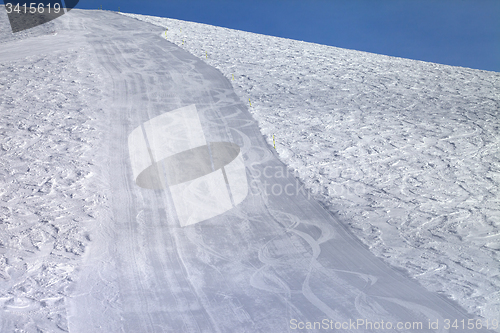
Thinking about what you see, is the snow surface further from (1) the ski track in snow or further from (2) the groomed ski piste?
(1) the ski track in snow

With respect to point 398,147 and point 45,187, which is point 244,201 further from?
point 398,147

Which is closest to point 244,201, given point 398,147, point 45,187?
point 45,187

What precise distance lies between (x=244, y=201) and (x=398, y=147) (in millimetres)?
4153

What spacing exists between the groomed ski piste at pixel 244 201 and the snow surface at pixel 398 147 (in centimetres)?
4

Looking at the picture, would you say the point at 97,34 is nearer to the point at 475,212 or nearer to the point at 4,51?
the point at 4,51

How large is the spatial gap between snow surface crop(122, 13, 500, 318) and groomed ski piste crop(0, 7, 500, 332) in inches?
1.7

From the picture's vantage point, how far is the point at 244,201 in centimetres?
669

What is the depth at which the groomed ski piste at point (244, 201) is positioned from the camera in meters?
4.22

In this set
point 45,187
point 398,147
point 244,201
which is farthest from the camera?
point 398,147

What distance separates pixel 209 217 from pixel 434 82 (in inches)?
428

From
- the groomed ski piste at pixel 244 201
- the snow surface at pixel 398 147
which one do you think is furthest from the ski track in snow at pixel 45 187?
the snow surface at pixel 398 147

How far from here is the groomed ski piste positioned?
13.8 ft

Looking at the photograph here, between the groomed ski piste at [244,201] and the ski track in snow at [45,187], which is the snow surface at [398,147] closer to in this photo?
the groomed ski piste at [244,201]

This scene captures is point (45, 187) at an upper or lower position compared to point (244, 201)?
upper
